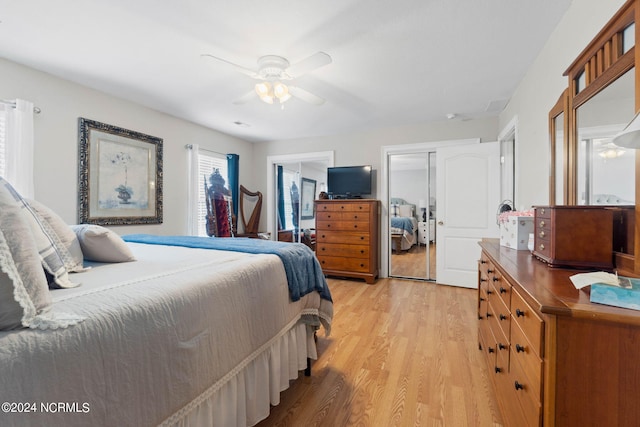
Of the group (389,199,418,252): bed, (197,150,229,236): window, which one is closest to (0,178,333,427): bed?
(197,150,229,236): window

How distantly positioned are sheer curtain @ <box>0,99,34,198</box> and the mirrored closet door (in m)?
4.17

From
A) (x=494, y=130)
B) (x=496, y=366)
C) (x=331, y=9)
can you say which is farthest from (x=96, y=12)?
(x=494, y=130)

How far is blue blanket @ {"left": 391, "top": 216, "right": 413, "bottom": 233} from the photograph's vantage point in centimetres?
484

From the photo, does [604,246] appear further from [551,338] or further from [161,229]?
[161,229]

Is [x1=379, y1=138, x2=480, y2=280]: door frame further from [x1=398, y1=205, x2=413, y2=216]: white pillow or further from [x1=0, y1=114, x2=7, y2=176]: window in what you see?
[x1=0, y1=114, x2=7, y2=176]: window

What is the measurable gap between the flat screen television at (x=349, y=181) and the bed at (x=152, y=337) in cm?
277

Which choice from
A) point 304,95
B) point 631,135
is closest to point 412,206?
point 304,95

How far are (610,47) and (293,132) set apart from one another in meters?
3.81

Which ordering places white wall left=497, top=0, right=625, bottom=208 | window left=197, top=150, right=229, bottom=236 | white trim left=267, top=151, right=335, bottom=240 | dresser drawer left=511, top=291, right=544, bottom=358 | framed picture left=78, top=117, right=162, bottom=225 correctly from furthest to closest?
1. white trim left=267, top=151, right=335, bottom=240
2. window left=197, top=150, right=229, bottom=236
3. framed picture left=78, top=117, right=162, bottom=225
4. white wall left=497, top=0, right=625, bottom=208
5. dresser drawer left=511, top=291, right=544, bottom=358

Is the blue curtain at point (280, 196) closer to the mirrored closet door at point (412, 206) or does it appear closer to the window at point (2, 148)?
the mirrored closet door at point (412, 206)

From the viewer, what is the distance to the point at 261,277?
1404mm

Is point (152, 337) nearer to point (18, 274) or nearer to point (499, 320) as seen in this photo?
point (18, 274)

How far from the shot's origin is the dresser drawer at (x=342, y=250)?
4.04 metres

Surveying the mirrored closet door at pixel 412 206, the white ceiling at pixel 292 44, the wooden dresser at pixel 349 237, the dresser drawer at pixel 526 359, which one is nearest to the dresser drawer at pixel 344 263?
the wooden dresser at pixel 349 237
